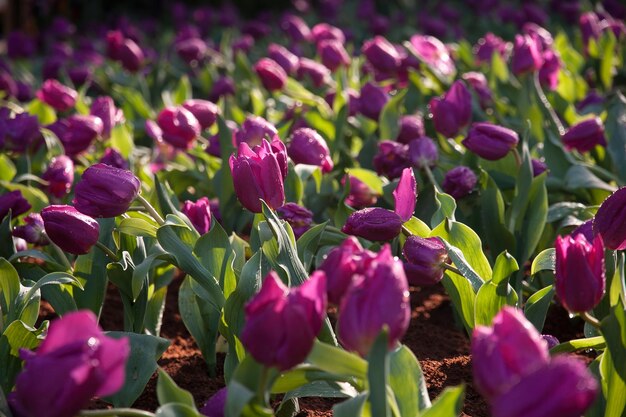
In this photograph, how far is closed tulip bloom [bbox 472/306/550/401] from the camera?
785 mm

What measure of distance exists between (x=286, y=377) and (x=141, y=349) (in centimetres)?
33

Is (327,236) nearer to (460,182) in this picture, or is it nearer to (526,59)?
(460,182)

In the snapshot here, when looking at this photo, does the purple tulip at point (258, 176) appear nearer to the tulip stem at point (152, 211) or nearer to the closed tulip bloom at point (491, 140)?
the tulip stem at point (152, 211)

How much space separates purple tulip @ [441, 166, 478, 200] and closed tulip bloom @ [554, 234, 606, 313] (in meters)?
0.69

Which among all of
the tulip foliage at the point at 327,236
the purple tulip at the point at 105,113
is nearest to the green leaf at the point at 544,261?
the tulip foliage at the point at 327,236

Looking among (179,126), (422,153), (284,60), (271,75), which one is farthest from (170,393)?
(284,60)

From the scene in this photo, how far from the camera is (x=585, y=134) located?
195cm

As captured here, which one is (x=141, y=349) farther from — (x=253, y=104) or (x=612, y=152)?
(x=253, y=104)

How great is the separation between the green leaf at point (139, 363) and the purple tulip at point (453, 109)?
0.93 m

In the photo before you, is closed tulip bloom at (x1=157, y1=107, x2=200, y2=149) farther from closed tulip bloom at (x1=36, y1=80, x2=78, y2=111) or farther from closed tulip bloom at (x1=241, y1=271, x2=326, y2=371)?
closed tulip bloom at (x1=241, y1=271, x2=326, y2=371)

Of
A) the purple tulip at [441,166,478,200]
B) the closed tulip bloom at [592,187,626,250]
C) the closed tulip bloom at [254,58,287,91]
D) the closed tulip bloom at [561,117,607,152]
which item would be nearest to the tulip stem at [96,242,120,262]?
the purple tulip at [441,166,478,200]

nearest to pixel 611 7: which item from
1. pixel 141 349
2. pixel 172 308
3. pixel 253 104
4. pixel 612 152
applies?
pixel 253 104

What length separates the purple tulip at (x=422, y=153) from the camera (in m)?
1.83

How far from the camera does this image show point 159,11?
7.20 meters
